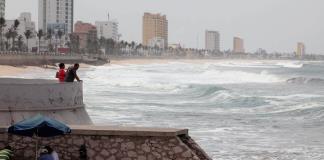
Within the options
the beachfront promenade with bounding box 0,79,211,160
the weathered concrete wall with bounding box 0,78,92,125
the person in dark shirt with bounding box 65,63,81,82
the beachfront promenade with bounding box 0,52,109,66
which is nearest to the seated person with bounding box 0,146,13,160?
the beachfront promenade with bounding box 0,79,211,160

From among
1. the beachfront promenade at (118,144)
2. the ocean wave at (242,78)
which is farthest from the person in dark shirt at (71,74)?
the ocean wave at (242,78)

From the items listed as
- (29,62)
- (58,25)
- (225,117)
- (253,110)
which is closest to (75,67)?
(225,117)

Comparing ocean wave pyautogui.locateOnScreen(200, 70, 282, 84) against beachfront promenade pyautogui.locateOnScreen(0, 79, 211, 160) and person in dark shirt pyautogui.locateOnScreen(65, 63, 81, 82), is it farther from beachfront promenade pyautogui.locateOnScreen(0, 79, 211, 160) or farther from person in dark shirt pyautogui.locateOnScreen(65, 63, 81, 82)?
beachfront promenade pyautogui.locateOnScreen(0, 79, 211, 160)

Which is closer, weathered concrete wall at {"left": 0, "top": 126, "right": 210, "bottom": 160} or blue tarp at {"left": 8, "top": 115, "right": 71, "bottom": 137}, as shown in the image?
blue tarp at {"left": 8, "top": 115, "right": 71, "bottom": 137}

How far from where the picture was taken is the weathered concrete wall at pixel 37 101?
11953 millimetres

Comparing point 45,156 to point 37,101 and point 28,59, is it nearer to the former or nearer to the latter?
point 37,101

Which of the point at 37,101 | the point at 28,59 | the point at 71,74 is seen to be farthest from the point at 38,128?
the point at 28,59

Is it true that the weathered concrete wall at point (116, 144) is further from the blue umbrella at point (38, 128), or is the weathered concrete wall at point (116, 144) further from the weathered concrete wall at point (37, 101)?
the weathered concrete wall at point (37, 101)

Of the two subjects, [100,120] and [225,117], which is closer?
[100,120]

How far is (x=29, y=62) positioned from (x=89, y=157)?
274 feet

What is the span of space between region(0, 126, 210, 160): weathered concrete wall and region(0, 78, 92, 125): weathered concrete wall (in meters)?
1.96

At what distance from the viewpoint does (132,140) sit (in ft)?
32.2

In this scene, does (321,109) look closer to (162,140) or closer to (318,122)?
(318,122)

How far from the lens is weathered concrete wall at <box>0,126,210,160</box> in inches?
383
